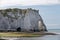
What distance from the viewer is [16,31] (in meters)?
2.13

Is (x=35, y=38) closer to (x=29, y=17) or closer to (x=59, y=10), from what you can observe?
(x=29, y=17)

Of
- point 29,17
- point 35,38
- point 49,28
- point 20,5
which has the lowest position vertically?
point 35,38

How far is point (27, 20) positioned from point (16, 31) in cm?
22

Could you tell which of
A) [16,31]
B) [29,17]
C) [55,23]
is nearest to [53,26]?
[55,23]

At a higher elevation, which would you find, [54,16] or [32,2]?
[32,2]

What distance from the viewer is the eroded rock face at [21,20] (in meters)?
2.11

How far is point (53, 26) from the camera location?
203 cm

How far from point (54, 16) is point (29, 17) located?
36 cm

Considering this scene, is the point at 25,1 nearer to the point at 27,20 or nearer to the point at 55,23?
the point at 27,20

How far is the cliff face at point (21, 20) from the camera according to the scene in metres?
2.11

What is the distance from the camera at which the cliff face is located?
211 centimetres

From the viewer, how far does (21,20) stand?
2.13 metres

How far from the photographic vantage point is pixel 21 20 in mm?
2133

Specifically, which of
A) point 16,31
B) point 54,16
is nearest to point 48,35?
point 54,16
